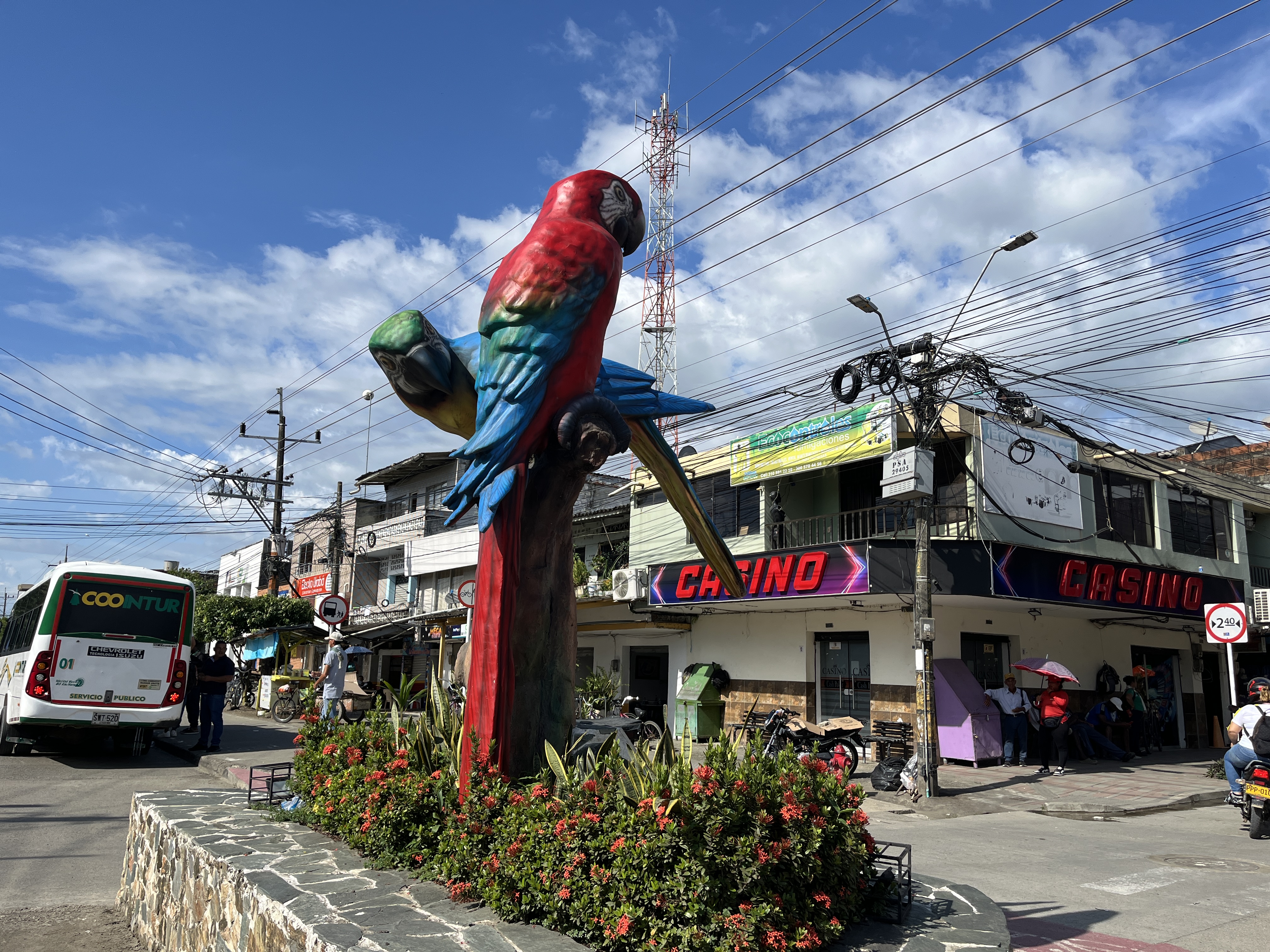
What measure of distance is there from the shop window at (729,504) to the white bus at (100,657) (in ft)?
36.4

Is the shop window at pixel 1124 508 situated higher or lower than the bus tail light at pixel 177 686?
higher

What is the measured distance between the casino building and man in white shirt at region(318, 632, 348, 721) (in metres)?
8.02

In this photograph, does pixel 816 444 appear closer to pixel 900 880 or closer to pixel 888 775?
pixel 888 775

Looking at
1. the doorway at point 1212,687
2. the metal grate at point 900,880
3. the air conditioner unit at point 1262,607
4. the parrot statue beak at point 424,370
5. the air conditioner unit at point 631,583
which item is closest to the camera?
the metal grate at point 900,880

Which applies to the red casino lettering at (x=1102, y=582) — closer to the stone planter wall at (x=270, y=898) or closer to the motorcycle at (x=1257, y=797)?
the motorcycle at (x=1257, y=797)

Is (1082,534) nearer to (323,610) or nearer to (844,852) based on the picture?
(323,610)

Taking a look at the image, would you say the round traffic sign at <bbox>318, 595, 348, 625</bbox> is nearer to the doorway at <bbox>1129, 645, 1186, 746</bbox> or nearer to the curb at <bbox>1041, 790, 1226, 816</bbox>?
the curb at <bbox>1041, 790, 1226, 816</bbox>

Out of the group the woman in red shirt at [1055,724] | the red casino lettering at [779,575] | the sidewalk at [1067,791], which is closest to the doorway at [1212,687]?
the sidewalk at [1067,791]

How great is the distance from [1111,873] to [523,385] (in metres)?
6.83

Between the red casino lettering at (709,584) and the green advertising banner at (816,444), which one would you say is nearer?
the green advertising banner at (816,444)

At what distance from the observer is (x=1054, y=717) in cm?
1562

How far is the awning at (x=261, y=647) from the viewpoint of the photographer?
31.0 meters

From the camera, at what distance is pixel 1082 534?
18656 millimetres

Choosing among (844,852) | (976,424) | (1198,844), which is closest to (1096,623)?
(976,424)
